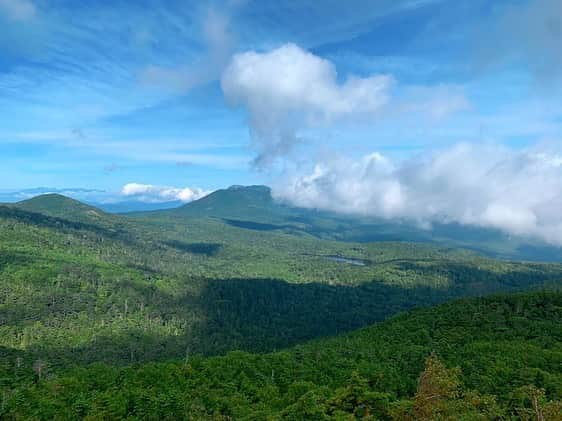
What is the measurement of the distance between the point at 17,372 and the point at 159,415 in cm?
5524

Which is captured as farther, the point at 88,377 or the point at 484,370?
the point at 88,377

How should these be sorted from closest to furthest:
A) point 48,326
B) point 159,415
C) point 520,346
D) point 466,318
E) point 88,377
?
1. point 159,415
2. point 88,377
3. point 520,346
4. point 466,318
5. point 48,326

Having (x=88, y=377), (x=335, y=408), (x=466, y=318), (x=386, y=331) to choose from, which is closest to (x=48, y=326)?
(x=88, y=377)

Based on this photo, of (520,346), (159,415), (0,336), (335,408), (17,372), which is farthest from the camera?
(0,336)

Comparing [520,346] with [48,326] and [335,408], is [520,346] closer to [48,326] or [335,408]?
[335,408]

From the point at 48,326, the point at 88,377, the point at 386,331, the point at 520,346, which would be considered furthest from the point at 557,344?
the point at 48,326

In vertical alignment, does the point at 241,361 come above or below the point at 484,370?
below

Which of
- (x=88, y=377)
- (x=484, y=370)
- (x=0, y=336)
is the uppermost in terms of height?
(x=484, y=370)

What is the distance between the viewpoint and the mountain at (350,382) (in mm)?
35531

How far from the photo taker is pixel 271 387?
65125mm

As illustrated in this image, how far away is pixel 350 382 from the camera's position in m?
52.9

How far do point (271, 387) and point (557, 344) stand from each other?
59322 mm

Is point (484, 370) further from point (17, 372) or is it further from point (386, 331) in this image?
point (17, 372)

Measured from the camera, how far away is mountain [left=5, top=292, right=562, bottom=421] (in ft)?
117
